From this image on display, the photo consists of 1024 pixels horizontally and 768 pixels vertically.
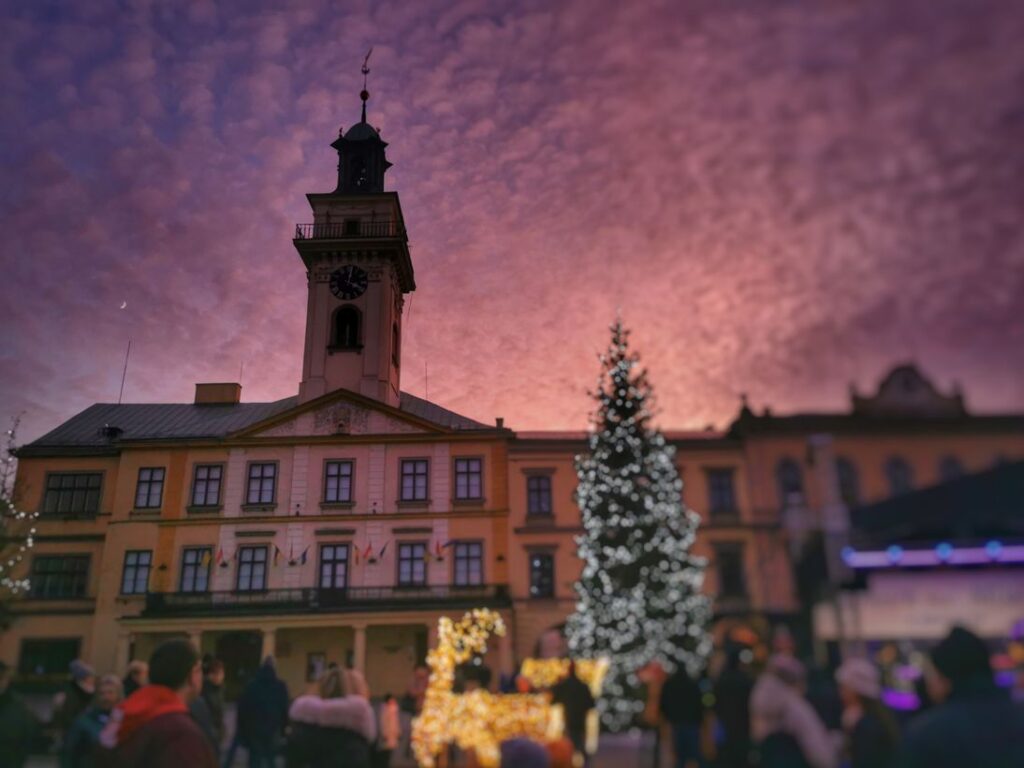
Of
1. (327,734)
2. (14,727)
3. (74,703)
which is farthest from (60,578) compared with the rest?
(327,734)

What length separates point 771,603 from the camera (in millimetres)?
6340

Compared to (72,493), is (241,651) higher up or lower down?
lower down

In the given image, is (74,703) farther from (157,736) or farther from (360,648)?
(360,648)

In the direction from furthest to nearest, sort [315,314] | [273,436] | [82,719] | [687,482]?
[315,314], [273,436], [687,482], [82,719]

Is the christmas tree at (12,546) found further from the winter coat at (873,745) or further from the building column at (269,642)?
the winter coat at (873,745)

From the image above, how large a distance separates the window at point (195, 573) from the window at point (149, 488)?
4.62ft

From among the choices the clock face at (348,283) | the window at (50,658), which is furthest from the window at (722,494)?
the clock face at (348,283)

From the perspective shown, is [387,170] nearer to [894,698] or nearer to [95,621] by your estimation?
[95,621]

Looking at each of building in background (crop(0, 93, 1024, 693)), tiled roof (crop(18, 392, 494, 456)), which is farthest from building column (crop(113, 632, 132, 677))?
tiled roof (crop(18, 392, 494, 456))

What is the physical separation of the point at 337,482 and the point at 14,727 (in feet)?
26.0

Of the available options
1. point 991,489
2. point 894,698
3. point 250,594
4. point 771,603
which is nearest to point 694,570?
point 771,603

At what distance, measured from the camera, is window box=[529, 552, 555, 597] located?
9516 mm

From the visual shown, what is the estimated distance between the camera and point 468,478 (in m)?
12.7

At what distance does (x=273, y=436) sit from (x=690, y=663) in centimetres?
928
